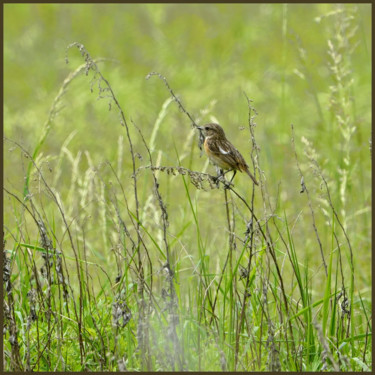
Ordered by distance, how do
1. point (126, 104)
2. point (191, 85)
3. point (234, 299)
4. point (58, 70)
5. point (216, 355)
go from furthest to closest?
1. point (58, 70)
2. point (191, 85)
3. point (126, 104)
4. point (234, 299)
5. point (216, 355)

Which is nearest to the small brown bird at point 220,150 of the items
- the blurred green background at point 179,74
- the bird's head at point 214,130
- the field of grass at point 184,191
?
the bird's head at point 214,130

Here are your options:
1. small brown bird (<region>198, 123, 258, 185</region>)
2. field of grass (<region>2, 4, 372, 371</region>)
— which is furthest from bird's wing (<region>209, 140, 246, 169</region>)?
field of grass (<region>2, 4, 372, 371</region>)

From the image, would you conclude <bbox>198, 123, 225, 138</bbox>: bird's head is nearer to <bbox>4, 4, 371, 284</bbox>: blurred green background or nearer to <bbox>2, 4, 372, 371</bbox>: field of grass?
<bbox>2, 4, 372, 371</bbox>: field of grass

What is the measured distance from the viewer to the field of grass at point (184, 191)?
3.38 meters

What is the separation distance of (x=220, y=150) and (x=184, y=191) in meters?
3.92

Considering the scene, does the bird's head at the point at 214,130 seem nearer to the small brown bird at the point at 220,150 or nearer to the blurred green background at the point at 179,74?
the small brown bird at the point at 220,150

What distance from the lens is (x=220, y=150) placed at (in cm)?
425

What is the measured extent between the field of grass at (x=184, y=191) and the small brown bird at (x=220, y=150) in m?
0.17

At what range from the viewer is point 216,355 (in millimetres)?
3387

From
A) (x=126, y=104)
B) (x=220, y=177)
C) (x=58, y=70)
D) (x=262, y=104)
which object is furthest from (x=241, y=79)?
(x=220, y=177)

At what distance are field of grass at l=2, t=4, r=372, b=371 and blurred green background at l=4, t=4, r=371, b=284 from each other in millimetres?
40

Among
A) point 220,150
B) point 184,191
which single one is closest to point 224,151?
point 220,150

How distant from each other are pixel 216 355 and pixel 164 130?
679 centimetres

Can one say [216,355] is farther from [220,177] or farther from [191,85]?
[191,85]
